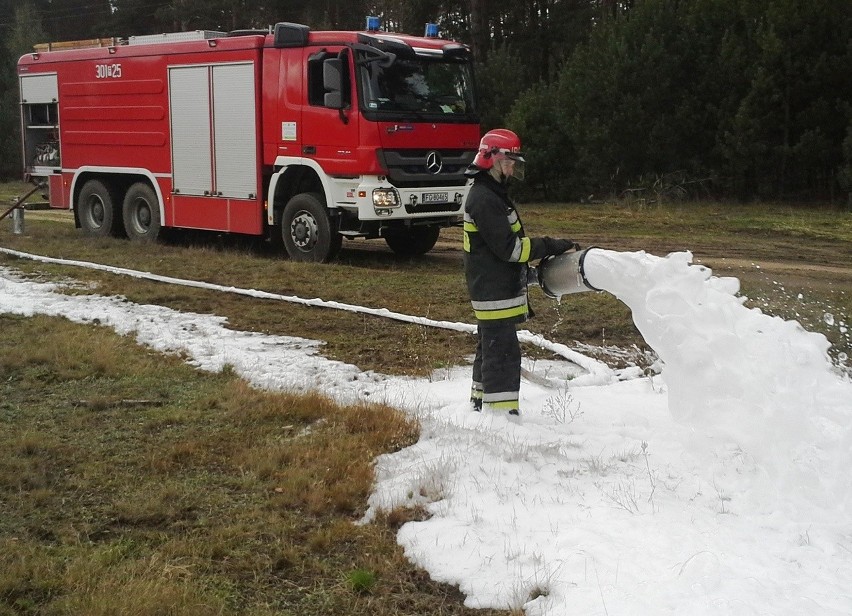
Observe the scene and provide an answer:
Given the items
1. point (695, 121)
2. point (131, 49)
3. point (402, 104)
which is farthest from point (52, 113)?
point (695, 121)

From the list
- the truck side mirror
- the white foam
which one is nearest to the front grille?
the truck side mirror

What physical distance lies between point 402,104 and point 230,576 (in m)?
9.02

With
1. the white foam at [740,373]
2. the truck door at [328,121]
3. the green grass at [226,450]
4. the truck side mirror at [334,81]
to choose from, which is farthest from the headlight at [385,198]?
the white foam at [740,373]

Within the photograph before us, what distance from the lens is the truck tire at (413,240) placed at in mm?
14211

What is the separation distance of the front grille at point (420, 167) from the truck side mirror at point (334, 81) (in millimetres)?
789

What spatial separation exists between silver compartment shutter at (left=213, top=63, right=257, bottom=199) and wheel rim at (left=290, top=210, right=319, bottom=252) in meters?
0.82

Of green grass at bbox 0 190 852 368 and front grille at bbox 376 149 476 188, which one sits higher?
front grille at bbox 376 149 476 188

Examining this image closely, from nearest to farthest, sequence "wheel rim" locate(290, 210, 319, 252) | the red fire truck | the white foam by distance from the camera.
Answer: the white foam → the red fire truck → "wheel rim" locate(290, 210, 319, 252)

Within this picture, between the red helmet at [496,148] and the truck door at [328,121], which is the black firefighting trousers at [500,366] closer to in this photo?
the red helmet at [496,148]

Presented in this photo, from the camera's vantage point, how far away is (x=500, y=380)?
6.04m

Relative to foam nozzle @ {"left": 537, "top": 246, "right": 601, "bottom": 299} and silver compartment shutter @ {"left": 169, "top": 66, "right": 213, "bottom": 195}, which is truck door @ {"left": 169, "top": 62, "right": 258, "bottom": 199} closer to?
silver compartment shutter @ {"left": 169, "top": 66, "right": 213, "bottom": 195}

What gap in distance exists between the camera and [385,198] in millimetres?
12242

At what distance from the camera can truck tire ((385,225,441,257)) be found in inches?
559

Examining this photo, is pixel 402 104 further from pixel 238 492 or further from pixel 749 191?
pixel 749 191
